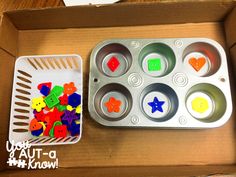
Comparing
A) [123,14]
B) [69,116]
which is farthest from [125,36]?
[69,116]

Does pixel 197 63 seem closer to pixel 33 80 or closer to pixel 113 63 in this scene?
pixel 113 63

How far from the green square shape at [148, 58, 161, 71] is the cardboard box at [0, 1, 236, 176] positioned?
3.0 inches

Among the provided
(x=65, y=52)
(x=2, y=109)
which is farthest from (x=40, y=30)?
(x=2, y=109)

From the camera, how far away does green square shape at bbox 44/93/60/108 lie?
28.1 inches

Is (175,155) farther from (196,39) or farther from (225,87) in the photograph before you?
(196,39)

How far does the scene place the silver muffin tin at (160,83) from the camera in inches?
25.2

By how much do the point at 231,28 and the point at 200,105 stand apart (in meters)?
0.23

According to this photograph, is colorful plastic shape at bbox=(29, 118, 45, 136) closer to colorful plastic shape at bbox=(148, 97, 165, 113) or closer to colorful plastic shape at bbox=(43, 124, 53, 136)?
colorful plastic shape at bbox=(43, 124, 53, 136)

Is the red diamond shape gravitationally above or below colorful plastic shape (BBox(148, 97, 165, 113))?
above

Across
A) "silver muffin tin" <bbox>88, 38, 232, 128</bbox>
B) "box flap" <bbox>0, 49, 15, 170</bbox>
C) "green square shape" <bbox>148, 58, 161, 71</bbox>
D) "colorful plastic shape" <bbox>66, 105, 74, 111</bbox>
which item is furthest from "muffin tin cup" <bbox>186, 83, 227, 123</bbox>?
"box flap" <bbox>0, 49, 15, 170</bbox>

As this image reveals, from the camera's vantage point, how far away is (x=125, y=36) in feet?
2.46

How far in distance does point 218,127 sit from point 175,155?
0.47ft

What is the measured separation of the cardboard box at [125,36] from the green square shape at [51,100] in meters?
0.10

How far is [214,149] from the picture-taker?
0.66 m
